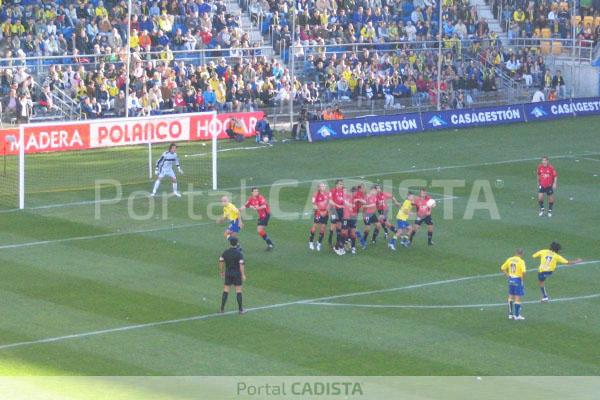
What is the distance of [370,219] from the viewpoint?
36406 mm

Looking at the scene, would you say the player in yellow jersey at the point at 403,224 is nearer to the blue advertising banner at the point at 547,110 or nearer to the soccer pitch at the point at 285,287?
the soccer pitch at the point at 285,287

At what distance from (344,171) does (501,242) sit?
1150cm

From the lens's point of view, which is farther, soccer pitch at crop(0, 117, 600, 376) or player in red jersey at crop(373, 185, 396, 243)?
player in red jersey at crop(373, 185, 396, 243)

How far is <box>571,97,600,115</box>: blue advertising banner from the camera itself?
202ft

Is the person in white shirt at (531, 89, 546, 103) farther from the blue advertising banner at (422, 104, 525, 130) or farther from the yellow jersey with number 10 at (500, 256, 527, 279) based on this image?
the yellow jersey with number 10 at (500, 256, 527, 279)

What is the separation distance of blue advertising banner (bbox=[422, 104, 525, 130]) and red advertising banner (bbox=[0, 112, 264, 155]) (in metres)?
13.0

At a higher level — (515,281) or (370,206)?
(370,206)

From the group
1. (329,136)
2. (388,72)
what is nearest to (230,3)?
(388,72)

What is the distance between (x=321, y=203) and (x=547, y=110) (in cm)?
2696

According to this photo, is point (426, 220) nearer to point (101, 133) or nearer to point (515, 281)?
point (515, 281)

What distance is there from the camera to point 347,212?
117 feet

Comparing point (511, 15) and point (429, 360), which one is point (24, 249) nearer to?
point (429, 360)

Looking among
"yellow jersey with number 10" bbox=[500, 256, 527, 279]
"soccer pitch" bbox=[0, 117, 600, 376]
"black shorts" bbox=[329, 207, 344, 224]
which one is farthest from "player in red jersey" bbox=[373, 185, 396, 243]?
"yellow jersey with number 10" bbox=[500, 256, 527, 279]

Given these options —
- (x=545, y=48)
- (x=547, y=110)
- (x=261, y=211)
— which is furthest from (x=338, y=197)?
(x=545, y=48)
